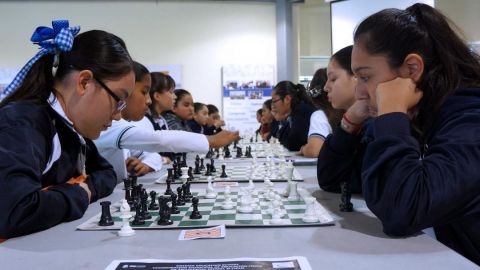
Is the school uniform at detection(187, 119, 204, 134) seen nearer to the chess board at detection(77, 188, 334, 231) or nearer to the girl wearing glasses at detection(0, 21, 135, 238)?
the girl wearing glasses at detection(0, 21, 135, 238)

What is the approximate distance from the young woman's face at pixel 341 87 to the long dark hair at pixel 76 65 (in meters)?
1.24

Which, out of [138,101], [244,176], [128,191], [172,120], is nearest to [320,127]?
[244,176]

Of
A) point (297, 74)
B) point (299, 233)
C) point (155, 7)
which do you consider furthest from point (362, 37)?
point (155, 7)

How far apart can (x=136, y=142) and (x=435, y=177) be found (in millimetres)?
1506

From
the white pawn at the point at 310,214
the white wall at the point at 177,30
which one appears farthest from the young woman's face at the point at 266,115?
the white pawn at the point at 310,214

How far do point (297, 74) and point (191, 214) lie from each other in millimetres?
5650

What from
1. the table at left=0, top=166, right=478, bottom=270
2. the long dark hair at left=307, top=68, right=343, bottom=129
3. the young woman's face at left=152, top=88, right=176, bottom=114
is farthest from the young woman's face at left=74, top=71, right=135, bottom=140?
the young woman's face at left=152, top=88, right=176, bottom=114

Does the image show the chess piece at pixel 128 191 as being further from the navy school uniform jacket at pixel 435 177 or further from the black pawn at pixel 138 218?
the navy school uniform jacket at pixel 435 177

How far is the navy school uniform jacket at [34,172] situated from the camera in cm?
109

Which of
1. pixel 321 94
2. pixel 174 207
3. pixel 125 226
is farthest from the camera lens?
pixel 321 94

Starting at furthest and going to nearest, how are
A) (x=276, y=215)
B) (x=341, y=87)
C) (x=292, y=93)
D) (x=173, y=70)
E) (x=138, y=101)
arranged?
1. (x=173, y=70)
2. (x=292, y=93)
3. (x=138, y=101)
4. (x=341, y=87)
5. (x=276, y=215)

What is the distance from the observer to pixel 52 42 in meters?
1.39

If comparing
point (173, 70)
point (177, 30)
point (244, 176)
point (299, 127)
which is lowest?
point (244, 176)

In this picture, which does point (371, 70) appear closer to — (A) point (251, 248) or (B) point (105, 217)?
(A) point (251, 248)
